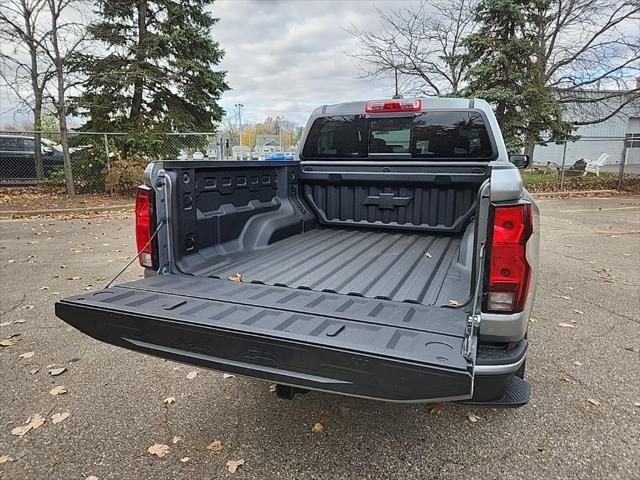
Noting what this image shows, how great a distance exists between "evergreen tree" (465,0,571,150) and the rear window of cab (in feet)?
40.8

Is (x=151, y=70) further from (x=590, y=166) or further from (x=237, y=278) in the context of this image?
(x=590, y=166)

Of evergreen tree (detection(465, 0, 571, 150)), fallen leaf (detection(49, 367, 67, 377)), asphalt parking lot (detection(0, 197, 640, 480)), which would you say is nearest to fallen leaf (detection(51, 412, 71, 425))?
asphalt parking lot (detection(0, 197, 640, 480))

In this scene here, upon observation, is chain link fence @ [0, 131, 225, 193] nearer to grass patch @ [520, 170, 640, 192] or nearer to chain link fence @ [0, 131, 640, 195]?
chain link fence @ [0, 131, 640, 195]

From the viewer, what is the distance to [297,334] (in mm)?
1716

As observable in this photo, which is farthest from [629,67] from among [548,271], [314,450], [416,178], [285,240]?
[314,450]

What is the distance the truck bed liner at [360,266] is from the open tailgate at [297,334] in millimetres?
249

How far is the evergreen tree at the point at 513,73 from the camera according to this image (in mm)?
15000

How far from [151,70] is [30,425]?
44.2ft

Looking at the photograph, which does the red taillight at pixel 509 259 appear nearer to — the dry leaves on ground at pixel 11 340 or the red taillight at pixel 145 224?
the red taillight at pixel 145 224

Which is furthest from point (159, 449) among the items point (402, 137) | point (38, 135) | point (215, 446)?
point (38, 135)

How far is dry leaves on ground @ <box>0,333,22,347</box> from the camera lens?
3.59m

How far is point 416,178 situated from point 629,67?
1819 centimetres

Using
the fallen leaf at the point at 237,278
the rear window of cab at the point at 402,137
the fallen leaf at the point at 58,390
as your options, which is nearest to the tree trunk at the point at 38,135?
the rear window of cab at the point at 402,137

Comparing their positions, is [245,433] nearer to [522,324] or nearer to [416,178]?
[522,324]
